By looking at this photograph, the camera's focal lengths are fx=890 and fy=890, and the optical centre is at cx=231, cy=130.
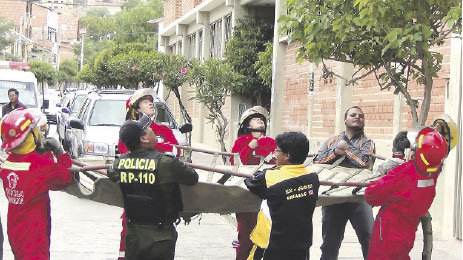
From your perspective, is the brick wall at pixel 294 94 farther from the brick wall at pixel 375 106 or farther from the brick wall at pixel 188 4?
the brick wall at pixel 188 4

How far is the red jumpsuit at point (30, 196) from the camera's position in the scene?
6.71 metres

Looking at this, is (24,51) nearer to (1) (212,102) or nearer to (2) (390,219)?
(1) (212,102)

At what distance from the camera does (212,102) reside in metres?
23.2

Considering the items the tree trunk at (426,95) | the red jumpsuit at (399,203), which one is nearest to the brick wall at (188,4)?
the tree trunk at (426,95)

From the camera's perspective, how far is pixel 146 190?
6.17 m

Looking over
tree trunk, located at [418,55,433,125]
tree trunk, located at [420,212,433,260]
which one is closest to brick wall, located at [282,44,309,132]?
tree trunk, located at [418,55,433,125]

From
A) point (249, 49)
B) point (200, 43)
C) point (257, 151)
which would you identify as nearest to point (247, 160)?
point (257, 151)

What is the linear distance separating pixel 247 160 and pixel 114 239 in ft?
11.0

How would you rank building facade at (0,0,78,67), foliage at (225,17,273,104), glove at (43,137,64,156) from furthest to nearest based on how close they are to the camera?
building facade at (0,0,78,67) → foliage at (225,17,273,104) → glove at (43,137,64,156)

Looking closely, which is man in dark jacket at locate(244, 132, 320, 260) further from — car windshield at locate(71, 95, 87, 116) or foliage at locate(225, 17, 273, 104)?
car windshield at locate(71, 95, 87, 116)

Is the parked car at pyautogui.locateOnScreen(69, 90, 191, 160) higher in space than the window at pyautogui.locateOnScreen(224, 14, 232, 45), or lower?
lower

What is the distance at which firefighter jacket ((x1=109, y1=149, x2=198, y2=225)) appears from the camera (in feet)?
20.1

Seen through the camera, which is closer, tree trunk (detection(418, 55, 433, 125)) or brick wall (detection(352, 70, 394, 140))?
tree trunk (detection(418, 55, 433, 125))

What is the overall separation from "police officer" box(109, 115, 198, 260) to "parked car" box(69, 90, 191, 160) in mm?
8108
